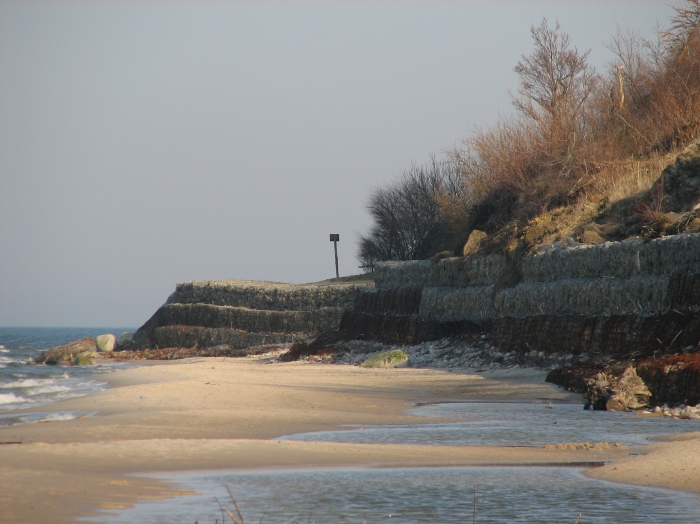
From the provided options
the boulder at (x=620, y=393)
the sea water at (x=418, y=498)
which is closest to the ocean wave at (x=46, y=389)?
the boulder at (x=620, y=393)

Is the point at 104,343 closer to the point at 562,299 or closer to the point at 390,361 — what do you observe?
the point at 390,361

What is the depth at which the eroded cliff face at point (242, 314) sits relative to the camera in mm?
34062

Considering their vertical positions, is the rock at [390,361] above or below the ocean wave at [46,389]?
above

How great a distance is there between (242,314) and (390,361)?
667 inches

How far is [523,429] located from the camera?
934 centimetres

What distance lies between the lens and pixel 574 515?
482 cm

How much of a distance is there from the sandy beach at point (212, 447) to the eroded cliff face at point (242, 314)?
19185 mm

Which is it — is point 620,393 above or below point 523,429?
above

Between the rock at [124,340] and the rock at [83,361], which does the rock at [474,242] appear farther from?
the rock at [124,340]

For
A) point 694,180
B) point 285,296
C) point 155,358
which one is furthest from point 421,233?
point 694,180

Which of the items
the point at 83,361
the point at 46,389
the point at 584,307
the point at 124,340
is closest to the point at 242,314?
the point at 83,361

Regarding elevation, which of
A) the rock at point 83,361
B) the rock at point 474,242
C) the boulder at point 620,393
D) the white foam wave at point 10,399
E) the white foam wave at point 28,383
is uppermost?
the rock at point 474,242

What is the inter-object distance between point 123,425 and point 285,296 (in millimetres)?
26715

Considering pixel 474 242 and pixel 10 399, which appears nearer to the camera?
pixel 10 399
